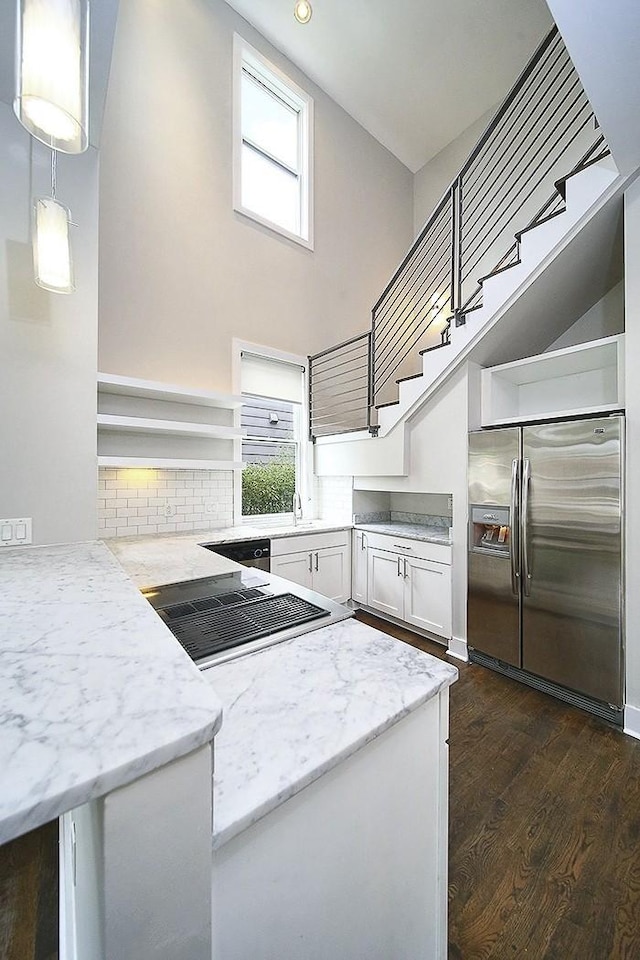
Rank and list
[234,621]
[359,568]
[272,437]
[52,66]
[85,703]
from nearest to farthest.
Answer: [85,703]
[52,66]
[234,621]
[359,568]
[272,437]

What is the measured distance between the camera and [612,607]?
223cm

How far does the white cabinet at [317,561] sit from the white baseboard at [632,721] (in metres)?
2.22

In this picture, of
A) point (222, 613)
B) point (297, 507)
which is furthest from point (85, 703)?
point (297, 507)

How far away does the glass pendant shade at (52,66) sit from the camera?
36.4 inches

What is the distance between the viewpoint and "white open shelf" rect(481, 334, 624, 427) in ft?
8.93

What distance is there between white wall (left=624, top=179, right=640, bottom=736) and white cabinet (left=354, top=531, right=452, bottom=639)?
1165mm

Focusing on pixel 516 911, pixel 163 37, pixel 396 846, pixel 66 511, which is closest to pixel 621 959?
pixel 516 911

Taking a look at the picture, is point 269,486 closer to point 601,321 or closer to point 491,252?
point 601,321

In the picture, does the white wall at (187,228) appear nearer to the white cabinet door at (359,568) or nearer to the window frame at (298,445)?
the window frame at (298,445)

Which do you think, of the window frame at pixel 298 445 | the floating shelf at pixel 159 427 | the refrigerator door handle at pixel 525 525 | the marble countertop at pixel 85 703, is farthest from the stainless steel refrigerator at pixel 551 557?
the marble countertop at pixel 85 703

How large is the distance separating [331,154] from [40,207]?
4.34 meters

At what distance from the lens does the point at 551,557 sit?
98.7 inches

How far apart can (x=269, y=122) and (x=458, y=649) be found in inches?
220

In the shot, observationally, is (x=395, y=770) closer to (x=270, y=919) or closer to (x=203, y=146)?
(x=270, y=919)
